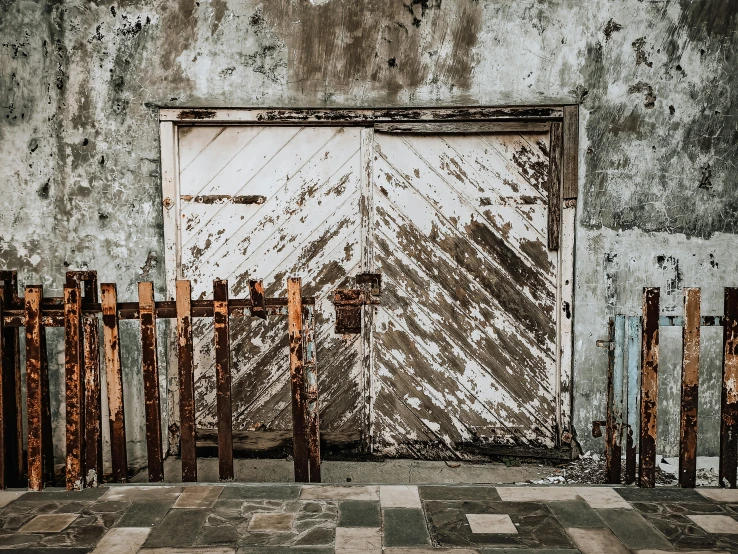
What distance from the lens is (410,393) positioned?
4195 mm

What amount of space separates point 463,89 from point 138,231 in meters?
2.55

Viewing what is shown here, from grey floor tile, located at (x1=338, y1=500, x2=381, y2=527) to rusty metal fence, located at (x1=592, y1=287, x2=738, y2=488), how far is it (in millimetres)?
1380

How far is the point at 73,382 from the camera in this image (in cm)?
299

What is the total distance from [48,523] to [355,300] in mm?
2278

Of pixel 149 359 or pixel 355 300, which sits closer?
pixel 149 359

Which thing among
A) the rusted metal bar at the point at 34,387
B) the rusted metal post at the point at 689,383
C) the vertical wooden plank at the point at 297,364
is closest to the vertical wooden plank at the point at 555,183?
the rusted metal post at the point at 689,383

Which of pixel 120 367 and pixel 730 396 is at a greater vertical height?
pixel 120 367

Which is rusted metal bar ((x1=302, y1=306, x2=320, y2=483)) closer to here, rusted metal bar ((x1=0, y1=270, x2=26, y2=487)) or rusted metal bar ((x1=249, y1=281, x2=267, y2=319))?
rusted metal bar ((x1=249, y1=281, x2=267, y2=319))

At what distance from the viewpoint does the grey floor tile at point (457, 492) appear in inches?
115

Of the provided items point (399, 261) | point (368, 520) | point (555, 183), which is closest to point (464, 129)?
point (555, 183)

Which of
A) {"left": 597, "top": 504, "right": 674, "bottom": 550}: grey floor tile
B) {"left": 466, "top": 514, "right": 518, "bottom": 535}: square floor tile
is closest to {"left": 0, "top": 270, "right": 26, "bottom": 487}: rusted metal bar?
{"left": 466, "top": 514, "right": 518, "bottom": 535}: square floor tile

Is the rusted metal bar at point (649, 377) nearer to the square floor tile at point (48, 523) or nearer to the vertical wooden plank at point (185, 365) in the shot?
the vertical wooden plank at point (185, 365)

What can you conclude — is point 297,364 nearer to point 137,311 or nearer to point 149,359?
point 149,359

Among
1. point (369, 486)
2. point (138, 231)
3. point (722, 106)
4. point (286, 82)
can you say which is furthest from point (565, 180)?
point (138, 231)
